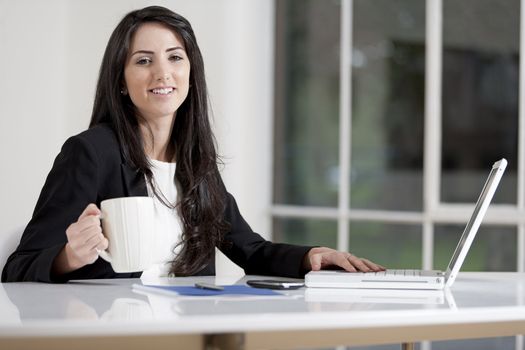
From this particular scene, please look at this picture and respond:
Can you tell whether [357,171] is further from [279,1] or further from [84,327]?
[84,327]

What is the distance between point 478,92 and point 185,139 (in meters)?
2.81

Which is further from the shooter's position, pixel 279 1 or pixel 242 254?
pixel 279 1

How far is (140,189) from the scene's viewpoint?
6.23 ft

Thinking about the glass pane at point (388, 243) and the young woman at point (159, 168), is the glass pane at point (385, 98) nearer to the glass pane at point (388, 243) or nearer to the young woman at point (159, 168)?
the glass pane at point (388, 243)

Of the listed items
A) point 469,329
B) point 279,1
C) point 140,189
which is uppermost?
point 279,1

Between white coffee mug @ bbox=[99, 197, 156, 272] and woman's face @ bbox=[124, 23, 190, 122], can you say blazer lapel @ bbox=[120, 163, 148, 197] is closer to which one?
woman's face @ bbox=[124, 23, 190, 122]

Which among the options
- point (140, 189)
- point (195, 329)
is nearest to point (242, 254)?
point (140, 189)

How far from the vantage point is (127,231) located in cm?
137

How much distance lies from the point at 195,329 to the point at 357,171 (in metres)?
3.62

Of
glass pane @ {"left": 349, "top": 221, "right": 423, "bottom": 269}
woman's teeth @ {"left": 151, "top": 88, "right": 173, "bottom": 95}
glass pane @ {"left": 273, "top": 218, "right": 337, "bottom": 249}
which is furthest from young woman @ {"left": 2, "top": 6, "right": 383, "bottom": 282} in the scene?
glass pane @ {"left": 273, "top": 218, "right": 337, "bottom": 249}

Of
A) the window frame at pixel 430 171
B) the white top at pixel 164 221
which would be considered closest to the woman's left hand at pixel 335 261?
the white top at pixel 164 221

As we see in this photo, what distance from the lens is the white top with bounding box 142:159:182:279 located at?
1.88 metres

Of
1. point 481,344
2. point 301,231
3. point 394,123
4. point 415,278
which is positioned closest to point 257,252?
point 415,278

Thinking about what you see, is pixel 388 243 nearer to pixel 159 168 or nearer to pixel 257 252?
pixel 257 252
